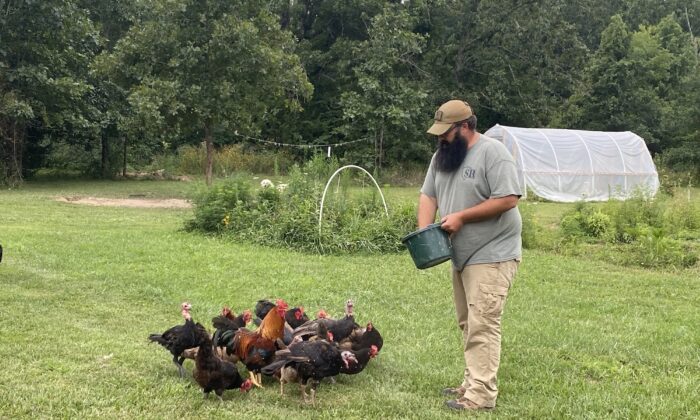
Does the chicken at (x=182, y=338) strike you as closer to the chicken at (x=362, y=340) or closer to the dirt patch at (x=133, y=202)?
the chicken at (x=362, y=340)

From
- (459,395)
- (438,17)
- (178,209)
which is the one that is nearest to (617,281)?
(459,395)

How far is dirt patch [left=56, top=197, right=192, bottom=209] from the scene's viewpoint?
17231mm

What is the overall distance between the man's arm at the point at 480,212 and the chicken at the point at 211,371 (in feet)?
5.55

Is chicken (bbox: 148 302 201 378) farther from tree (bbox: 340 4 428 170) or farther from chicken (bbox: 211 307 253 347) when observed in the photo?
tree (bbox: 340 4 428 170)

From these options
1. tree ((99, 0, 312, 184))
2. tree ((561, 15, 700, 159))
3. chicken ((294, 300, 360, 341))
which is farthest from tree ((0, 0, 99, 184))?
tree ((561, 15, 700, 159))

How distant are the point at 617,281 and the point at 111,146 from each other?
24.0 metres

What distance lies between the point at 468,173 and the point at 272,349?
71.4 inches

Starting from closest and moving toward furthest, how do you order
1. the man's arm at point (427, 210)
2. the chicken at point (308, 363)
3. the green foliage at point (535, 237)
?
the chicken at point (308, 363)
the man's arm at point (427, 210)
the green foliage at point (535, 237)

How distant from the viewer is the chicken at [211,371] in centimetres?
410

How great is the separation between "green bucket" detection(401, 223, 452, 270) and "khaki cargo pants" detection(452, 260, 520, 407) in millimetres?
194

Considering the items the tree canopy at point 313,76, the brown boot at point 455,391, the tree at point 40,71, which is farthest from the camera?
the tree at point 40,71

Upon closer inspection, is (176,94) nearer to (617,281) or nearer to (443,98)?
(617,281)

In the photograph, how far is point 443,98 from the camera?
3238cm

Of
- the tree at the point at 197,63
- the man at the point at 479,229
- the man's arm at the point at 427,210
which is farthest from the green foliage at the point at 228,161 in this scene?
the man at the point at 479,229
